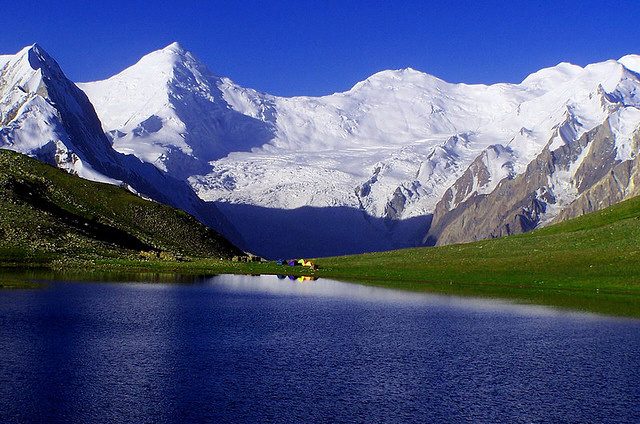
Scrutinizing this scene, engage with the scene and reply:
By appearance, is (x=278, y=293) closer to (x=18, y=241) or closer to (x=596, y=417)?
(x=18, y=241)

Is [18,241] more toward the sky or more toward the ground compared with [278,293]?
more toward the sky

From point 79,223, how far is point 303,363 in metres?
88.6

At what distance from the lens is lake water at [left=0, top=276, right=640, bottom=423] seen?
3500 cm

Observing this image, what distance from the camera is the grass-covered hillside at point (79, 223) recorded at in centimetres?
10744

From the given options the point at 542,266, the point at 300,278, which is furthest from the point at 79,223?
the point at 542,266

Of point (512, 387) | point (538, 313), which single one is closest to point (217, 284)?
point (538, 313)

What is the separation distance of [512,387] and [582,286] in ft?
178

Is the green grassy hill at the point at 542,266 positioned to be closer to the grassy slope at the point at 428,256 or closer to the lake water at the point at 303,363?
the grassy slope at the point at 428,256

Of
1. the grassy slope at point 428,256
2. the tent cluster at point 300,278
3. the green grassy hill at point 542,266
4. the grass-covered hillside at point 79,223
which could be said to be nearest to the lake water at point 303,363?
the green grassy hill at point 542,266

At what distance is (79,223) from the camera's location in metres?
124

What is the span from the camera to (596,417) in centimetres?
3519

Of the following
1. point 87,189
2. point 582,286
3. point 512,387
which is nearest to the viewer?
point 512,387

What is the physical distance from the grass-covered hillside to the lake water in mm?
40830

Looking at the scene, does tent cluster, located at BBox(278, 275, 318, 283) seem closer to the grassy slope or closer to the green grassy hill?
the grassy slope
